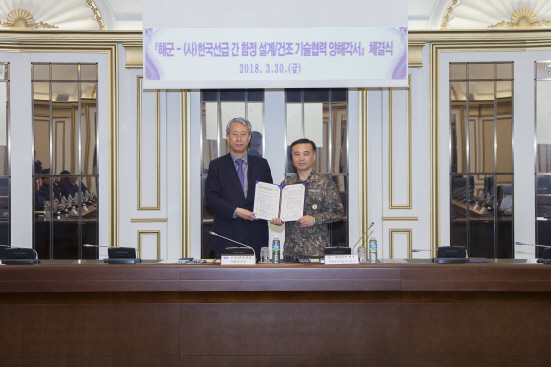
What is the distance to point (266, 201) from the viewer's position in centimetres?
282

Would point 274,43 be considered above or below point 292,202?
above

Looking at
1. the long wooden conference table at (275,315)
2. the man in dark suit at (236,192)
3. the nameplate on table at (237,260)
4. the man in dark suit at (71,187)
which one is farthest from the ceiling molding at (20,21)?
the nameplate on table at (237,260)

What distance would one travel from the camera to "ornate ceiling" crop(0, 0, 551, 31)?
12.9 feet

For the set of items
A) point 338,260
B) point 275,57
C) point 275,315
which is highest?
point 275,57

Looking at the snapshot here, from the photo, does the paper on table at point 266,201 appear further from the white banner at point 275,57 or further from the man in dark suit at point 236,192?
the white banner at point 275,57

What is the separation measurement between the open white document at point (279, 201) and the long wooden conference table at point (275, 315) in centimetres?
45

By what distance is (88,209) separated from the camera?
401 centimetres

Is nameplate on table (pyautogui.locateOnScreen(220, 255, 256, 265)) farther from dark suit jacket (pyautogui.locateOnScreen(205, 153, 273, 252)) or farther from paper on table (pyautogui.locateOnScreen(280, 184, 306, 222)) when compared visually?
dark suit jacket (pyautogui.locateOnScreen(205, 153, 273, 252))

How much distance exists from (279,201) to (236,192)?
0.40m

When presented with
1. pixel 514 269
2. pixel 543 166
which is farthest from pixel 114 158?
pixel 543 166

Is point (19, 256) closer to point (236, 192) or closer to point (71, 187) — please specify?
point (236, 192)

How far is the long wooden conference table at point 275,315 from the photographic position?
2.34m

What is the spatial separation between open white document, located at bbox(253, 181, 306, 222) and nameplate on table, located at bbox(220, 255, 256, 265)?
38 cm

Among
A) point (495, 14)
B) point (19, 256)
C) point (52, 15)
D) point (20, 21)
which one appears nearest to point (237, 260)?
point (19, 256)
